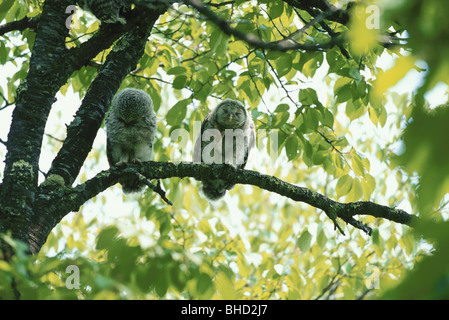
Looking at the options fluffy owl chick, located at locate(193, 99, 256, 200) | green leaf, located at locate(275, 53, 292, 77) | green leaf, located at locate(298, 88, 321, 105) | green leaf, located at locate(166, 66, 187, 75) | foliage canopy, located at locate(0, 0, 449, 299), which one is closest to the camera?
foliage canopy, located at locate(0, 0, 449, 299)

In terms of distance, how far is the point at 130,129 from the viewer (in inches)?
197

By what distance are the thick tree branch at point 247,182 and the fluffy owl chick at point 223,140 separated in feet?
5.39

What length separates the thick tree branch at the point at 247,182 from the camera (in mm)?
3488

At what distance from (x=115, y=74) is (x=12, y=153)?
111 cm

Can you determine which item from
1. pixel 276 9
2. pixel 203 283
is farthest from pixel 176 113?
pixel 203 283

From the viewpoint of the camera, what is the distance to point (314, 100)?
167 inches

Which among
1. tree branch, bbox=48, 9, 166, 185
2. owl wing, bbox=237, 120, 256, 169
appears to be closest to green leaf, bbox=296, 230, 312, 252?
owl wing, bbox=237, 120, 256, 169

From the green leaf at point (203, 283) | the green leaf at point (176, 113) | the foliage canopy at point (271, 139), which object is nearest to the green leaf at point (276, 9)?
the foliage canopy at point (271, 139)

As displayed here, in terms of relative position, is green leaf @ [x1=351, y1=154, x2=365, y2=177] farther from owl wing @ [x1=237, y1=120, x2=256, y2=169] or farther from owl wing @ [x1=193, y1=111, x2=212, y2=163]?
owl wing @ [x1=193, y1=111, x2=212, y2=163]

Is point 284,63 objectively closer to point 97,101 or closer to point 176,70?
point 176,70

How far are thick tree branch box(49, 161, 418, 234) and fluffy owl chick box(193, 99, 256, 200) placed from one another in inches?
64.7

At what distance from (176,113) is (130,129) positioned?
1.91 feet

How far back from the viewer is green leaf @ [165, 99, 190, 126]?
4.78 metres
